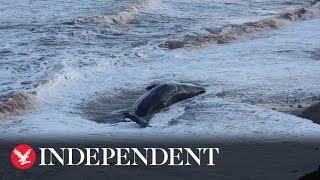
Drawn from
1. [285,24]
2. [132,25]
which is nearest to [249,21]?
[285,24]

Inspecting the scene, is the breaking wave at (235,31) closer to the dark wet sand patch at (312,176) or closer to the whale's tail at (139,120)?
the whale's tail at (139,120)

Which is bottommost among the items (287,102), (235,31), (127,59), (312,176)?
(312,176)

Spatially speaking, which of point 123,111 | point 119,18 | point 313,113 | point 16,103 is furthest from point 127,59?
point 119,18

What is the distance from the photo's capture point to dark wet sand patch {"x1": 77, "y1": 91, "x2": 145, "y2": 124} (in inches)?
327

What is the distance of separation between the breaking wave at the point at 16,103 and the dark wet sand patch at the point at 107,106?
0.76 m

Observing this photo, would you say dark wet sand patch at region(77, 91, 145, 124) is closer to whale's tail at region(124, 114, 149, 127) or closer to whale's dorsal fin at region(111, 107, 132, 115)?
whale's dorsal fin at region(111, 107, 132, 115)

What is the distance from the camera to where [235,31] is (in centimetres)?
1590

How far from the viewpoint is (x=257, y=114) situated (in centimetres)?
814

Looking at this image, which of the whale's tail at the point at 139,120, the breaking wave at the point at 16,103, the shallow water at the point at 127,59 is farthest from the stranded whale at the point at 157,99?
the breaking wave at the point at 16,103

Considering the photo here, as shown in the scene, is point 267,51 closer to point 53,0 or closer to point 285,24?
point 285,24

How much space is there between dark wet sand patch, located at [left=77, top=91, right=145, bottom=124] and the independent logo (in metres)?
1.57

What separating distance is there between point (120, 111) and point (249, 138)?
2.25m

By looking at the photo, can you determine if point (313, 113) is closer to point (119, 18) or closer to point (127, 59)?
point (127, 59)

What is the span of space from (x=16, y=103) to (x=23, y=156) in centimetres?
232
